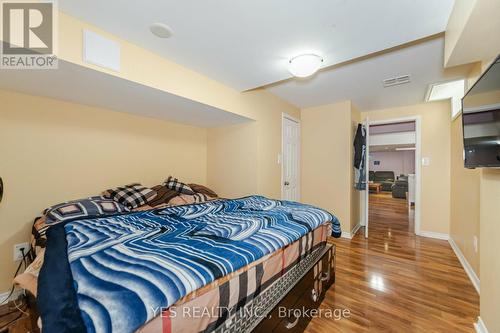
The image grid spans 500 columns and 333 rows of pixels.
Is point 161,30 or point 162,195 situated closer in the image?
point 161,30

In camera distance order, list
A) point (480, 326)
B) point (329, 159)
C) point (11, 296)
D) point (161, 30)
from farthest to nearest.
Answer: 1. point (329, 159)
2. point (11, 296)
3. point (161, 30)
4. point (480, 326)

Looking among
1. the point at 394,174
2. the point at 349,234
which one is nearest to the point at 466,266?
the point at 349,234

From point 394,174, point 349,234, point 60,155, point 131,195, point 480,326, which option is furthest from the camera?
point 394,174

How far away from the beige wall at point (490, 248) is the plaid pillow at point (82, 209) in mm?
2899

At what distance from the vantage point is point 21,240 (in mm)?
1896

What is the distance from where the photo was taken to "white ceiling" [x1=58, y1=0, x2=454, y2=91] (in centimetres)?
137

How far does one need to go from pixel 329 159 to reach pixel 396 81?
151 centimetres

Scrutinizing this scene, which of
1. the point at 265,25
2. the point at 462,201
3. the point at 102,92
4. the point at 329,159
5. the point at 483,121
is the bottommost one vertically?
the point at 462,201

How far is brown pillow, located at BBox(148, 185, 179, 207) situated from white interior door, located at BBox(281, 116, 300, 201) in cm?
176

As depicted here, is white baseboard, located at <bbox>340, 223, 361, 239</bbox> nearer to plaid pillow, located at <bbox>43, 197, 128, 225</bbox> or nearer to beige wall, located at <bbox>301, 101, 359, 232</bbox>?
beige wall, located at <bbox>301, 101, 359, 232</bbox>

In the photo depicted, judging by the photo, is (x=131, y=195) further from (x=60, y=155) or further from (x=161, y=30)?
(x=161, y=30)

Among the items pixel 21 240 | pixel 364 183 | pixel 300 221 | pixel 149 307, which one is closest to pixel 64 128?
pixel 21 240

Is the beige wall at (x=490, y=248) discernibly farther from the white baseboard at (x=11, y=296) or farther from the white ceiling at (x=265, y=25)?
the white baseboard at (x=11, y=296)

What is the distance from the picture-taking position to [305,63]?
75.9 inches
